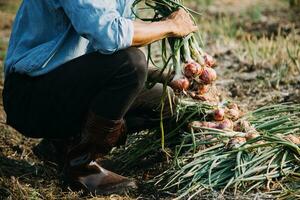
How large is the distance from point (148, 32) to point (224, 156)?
654 millimetres

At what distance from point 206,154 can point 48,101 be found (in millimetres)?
752

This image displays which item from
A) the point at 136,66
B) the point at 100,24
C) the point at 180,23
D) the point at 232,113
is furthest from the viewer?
the point at 232,113

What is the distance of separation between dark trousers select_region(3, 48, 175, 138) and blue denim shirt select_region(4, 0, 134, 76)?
0.06m

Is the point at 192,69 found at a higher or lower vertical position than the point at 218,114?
higher

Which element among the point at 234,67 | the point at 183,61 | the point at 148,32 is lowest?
the point at 234,67

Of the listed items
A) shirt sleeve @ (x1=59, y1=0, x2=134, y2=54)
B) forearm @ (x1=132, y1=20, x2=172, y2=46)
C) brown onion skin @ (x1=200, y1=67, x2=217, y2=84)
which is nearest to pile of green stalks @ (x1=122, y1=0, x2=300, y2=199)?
brown onion skin @ (x1=200, y1=67, x2=217, y2=84)

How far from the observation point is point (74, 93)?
3.10m

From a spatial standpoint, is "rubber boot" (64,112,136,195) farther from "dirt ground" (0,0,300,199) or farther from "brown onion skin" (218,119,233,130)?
"brown onion skin" (218,119,233,130)

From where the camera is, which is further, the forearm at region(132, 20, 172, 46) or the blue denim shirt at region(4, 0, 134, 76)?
the forearm at region(132, 20, 172, 46)

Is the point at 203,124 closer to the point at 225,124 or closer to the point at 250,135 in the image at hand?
the point at 225,124

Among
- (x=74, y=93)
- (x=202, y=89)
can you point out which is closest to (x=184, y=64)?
(x=202, y=89)

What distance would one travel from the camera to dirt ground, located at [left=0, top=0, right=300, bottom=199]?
10.9 feet

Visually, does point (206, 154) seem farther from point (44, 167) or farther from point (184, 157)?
point (44, 167)

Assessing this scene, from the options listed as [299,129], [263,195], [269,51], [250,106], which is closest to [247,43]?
[269,51]
